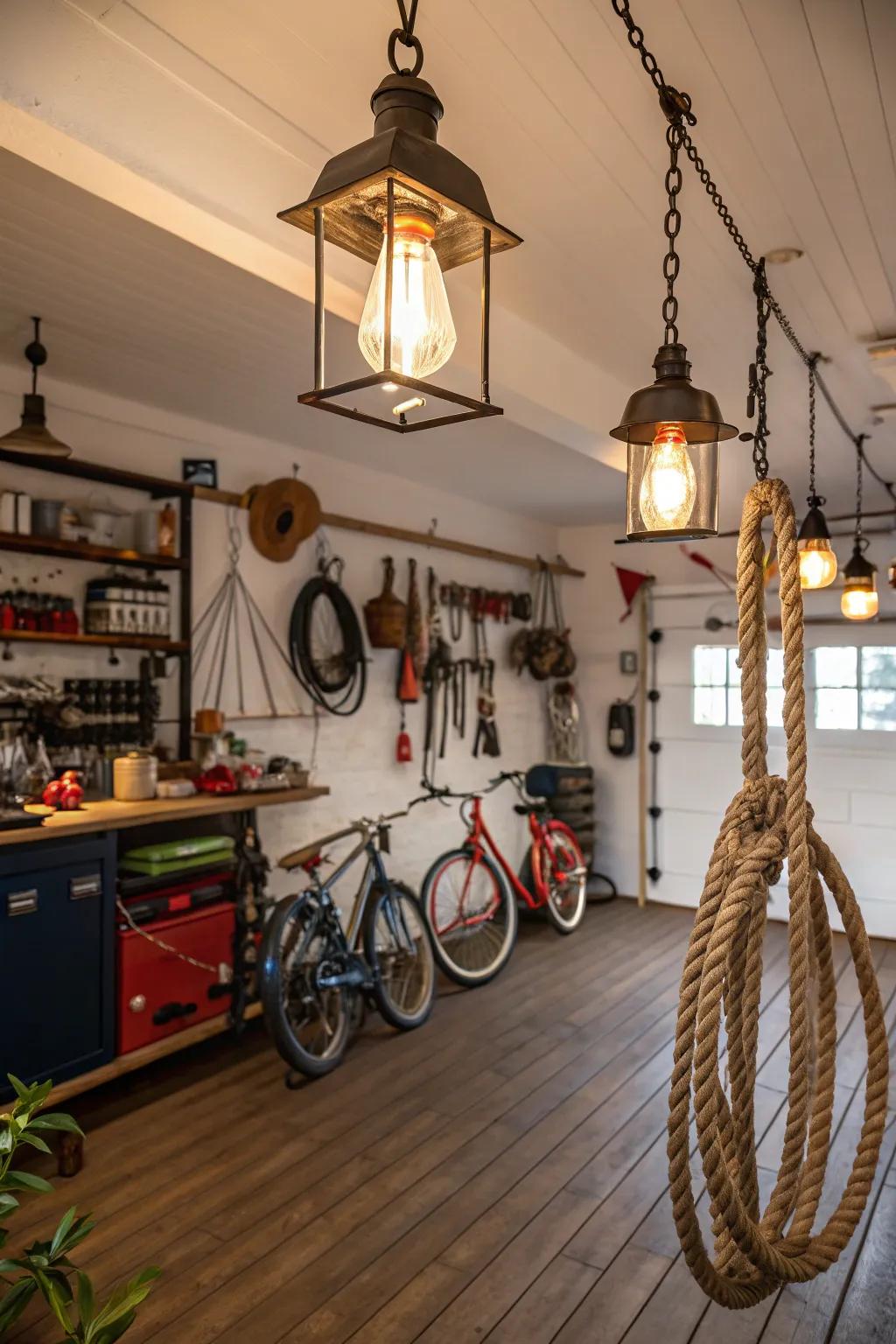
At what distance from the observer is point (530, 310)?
2848 mm

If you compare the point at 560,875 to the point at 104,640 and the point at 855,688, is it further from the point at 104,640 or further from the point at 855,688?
the point at 104,640

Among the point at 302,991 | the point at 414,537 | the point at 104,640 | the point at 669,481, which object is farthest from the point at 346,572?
the point at 669,481

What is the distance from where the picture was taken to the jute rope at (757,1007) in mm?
1103

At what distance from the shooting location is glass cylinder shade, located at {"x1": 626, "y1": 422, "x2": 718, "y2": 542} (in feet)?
4.90

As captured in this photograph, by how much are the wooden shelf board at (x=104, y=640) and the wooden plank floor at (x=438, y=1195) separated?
162 centimetres

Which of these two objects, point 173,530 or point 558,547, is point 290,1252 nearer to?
point 173,530

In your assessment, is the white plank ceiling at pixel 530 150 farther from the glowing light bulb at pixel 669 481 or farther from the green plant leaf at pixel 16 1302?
the green plant leaf at pixel 16 1302

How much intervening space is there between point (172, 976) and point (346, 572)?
2.24 meters

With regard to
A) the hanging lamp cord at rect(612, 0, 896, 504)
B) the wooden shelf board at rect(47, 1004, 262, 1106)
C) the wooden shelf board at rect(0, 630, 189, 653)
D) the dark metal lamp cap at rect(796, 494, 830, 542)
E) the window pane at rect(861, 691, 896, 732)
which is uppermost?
the hanging lamp cord at rect(612, 0, 896, 504)

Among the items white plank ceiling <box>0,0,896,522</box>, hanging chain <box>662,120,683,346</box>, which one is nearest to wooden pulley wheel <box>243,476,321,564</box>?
white plank ceiling <box>0,0,896,522</box>

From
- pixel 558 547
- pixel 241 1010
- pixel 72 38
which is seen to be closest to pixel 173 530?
pixel 241 1010

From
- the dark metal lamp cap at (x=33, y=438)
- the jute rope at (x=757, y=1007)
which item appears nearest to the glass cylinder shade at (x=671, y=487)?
the jute rope at (x=757, y=1007)

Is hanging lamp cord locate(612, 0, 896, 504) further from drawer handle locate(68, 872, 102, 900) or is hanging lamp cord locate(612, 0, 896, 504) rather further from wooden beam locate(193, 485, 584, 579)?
drawer handle locate(68, 872, 102, 900)

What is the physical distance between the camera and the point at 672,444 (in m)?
1.49
